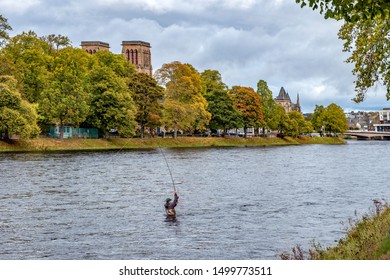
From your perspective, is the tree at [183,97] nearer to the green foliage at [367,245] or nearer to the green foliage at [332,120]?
the green foliage at [332,120]

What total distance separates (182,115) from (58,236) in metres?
84.0

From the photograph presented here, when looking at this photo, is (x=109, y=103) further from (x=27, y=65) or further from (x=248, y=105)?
(x=248, y=105)

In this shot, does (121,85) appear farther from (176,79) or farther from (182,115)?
(176,79)

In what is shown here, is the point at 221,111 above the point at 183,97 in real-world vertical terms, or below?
below

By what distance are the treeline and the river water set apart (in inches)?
1487

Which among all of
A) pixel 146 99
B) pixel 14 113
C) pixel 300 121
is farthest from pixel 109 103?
pixel 300 121

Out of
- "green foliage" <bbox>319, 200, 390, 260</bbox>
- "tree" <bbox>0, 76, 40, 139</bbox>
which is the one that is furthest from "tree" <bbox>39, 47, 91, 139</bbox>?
"green foliage" <bbox>319, 200, 390, 260</bbox>

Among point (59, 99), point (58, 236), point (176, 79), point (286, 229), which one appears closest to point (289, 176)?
point (286, 229)

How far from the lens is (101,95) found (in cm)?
9225

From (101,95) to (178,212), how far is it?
68066 mm

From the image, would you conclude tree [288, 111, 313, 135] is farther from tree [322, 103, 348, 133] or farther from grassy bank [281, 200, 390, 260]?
grassy bank [281, 200, 390, 260]

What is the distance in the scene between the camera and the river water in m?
19.4

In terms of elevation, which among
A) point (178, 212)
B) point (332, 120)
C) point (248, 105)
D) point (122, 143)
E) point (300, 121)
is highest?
point (248, 105)

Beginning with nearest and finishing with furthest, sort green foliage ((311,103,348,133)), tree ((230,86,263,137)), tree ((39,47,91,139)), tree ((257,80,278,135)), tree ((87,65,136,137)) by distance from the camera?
tree ((39,47,91,139)), tree ((87,65,136,137)), tree ((230,86,263,137)), tree ((257,80,278,135)), green foliage ((311,103,348,133))
